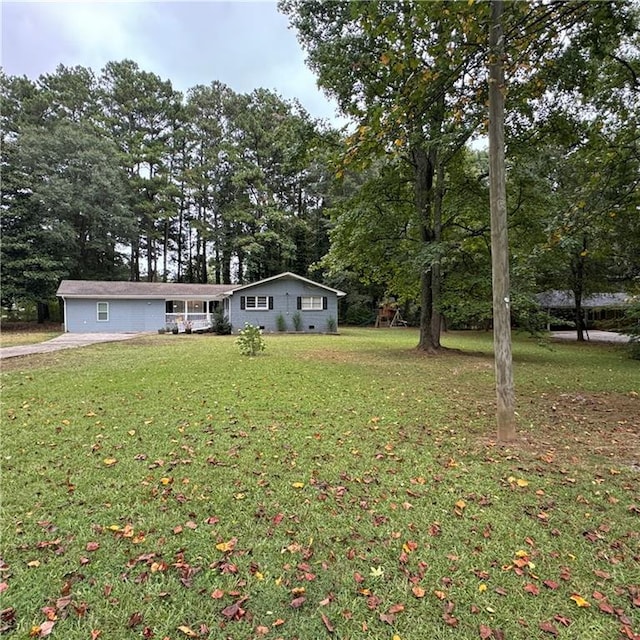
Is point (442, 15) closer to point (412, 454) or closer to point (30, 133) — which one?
point (412, 454)

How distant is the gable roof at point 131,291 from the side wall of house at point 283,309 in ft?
6.00

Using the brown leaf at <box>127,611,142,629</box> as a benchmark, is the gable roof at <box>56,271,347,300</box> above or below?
above

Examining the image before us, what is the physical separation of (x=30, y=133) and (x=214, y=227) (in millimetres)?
14196

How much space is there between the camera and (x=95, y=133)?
1217 inches

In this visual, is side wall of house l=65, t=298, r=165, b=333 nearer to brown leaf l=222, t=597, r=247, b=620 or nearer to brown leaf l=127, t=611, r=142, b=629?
brown leaf l=127, t=611, r=142, b=629

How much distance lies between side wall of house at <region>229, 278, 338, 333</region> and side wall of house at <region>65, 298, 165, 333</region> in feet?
16.5

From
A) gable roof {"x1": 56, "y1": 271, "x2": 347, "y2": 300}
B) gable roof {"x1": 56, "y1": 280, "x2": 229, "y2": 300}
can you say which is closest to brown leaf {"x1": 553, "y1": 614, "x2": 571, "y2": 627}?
gable roof {"x1": 56, "y1": 271, "x2": 347, "y2": 300}

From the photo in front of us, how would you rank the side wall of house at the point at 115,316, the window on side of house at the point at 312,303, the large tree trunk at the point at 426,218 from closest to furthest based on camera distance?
the large tree trunk at the point at 426,218
the side wall of house at the point at 115,316
the window on side of house at the point at 312,303

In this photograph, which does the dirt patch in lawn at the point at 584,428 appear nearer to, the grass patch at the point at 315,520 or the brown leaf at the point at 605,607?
the grass patch at the point at 315,520

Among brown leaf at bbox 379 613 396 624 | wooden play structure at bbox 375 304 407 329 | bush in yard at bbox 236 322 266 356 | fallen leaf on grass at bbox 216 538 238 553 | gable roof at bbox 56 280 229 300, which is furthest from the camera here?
wooden play structure at bbox 375 304 407 329

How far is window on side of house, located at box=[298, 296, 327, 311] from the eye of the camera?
2422 centimetres

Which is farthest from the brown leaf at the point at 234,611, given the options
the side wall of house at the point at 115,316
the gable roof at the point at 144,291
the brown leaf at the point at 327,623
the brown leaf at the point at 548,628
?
the side wall of house at the point at 115,316

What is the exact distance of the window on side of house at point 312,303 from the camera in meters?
24.2

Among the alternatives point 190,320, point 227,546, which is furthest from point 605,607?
point 190,320
